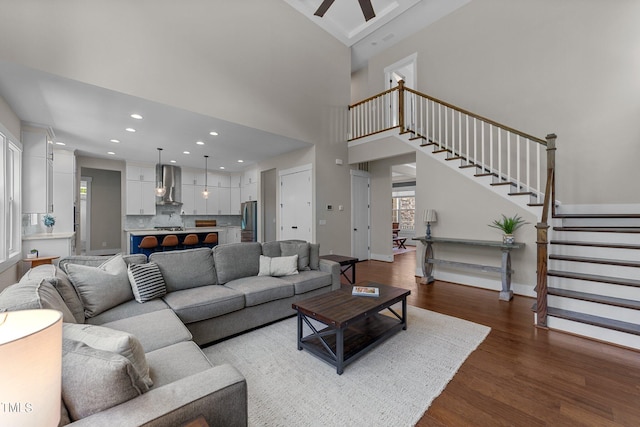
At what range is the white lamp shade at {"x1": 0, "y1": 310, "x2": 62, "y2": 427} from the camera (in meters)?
0.61

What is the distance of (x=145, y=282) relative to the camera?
2.48 meters

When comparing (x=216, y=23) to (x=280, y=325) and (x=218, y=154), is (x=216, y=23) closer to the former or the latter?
(x=218, y=154)

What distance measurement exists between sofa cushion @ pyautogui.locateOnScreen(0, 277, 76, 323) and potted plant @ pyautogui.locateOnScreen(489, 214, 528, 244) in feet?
16.1

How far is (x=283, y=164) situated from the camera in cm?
Answer: 664

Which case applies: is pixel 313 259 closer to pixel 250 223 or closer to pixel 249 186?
pixel 250 223

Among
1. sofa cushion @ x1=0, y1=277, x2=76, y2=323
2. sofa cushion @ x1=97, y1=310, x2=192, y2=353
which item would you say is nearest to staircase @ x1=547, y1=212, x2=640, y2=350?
sofa cushion @ x1=97, y1=310, x2=192, y2=353

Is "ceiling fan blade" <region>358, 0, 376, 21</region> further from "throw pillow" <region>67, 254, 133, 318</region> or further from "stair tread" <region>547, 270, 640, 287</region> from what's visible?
"throw pillow" <region>67, 254, 133, 318</region>

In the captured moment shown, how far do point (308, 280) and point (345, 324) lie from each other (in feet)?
4.15

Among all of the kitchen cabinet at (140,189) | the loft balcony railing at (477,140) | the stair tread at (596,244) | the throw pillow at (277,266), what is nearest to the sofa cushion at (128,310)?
the throw pillow at (277,266)

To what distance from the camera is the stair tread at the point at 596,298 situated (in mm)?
2609

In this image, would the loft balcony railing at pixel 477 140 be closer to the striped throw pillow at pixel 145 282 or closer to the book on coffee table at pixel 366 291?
the book on coffee table at pixel 366 291

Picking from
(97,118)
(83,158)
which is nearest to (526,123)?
(97,118)

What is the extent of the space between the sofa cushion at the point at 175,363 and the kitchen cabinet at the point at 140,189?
7.27m

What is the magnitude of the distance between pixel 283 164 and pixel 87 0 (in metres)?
4.20
